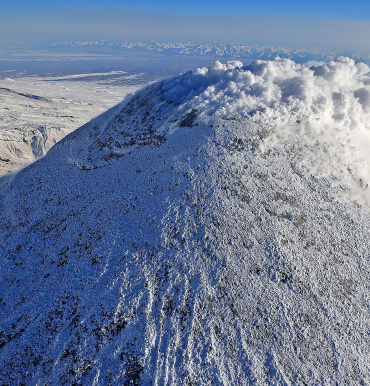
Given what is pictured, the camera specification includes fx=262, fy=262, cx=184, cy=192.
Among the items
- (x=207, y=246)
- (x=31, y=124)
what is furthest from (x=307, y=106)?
(x=31, y=124)

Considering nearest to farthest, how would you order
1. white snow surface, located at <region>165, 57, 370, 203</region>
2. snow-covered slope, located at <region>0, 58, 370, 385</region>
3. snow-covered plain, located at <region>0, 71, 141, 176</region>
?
snow-covered slope, located at <region>0, 58, 370, 385</region>
white snow surface, located at <region>165, 57, 370, 203</region>
snow-covered plain, located at <region>0, 71, 141, 176</region>

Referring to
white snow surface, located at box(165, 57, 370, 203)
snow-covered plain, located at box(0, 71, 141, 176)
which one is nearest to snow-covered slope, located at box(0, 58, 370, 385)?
white snow surface, located at box(165, 57, 370, 203)

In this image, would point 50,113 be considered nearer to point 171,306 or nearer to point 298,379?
point 171,306

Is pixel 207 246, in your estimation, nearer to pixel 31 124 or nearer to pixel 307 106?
pixel 307 106

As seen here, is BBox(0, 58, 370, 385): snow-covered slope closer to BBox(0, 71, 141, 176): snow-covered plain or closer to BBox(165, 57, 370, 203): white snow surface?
BBox(165, 57, 370, 203): white snow surface

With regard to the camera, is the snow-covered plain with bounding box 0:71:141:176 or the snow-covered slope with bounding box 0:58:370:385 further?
the snow-covered plain with bounding box 0:71:141:176

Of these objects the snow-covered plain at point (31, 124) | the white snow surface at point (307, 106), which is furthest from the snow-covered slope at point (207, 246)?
the snow-covered plain at point (31, 124)

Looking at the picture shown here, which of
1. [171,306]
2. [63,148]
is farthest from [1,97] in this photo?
[171,306]

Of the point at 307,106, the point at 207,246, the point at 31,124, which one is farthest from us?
the point at 31,124

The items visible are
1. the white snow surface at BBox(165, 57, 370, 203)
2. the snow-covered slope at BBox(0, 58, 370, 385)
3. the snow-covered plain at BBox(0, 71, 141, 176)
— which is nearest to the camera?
the snow-covered slope at BBox(0, 58, 370, 385)
